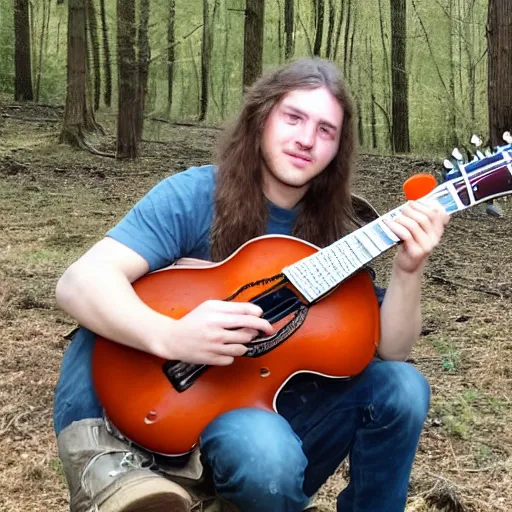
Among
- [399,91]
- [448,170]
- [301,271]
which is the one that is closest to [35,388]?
[301,271]

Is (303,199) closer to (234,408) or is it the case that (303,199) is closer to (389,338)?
(389,338)

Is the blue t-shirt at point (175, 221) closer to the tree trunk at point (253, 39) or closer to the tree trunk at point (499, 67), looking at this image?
the tree trunk at point (499, 67)

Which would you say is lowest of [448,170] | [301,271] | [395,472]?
[395,472]

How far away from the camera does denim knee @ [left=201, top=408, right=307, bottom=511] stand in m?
1.37

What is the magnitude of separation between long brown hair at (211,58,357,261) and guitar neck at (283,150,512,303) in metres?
0.16

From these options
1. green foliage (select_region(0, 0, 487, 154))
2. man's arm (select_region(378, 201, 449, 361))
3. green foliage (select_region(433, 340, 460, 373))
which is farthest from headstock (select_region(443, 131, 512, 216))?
green foliage (select_region(0, 0, 487, 154))

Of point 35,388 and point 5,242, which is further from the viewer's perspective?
point 5,242

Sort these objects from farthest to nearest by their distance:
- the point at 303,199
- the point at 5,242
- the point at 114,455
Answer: the point at 5,242 < the point at 303,199 < the point at 114,455

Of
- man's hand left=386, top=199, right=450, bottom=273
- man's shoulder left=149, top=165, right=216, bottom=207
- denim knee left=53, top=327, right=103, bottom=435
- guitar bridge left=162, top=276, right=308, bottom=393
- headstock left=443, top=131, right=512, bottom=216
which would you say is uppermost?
headstock left=443, top=131, right=512, bottom=216

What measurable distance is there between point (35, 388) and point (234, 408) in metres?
1.46

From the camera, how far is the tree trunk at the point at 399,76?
11.0 metres

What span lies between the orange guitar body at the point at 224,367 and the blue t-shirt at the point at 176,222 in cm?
6

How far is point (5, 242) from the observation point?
15.5 ft

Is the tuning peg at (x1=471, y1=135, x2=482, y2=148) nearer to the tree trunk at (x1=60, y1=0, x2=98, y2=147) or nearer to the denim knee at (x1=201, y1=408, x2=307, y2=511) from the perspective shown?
the denim knee at (x1=201, y1=408, x2=307, y2=511)
